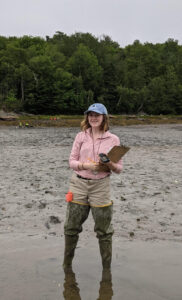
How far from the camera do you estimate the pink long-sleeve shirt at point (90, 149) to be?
15.5 feet

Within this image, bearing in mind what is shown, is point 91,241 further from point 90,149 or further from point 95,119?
point 95,119

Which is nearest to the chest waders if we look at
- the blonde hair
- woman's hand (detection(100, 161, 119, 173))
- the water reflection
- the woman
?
the woman

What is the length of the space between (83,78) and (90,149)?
98.5m

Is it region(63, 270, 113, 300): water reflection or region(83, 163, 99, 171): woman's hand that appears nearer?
region(63, 270, 113, 300): water reflection

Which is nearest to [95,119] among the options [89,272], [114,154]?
[114,154]

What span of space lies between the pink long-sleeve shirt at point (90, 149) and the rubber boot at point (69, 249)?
3.22 feet

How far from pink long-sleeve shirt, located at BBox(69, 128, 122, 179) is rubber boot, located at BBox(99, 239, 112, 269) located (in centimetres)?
98

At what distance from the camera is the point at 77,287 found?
182 inches

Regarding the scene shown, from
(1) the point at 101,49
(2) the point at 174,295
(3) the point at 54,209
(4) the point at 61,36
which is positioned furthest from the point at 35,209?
(4) the point at 61,36

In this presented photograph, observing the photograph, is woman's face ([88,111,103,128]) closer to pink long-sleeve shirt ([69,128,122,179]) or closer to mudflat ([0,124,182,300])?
pink long-sleeve shirt ([69,128,122,179])

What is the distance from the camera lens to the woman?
4.75 meters

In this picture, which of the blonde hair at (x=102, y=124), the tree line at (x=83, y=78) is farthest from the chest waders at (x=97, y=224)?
the tree line at (x=83, y=78)

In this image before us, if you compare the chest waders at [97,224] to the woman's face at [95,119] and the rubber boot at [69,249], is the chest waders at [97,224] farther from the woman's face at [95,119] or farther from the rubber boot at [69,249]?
the woman's face at [95,119]

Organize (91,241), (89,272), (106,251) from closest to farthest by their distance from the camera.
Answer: (106,251)
(89,272)
(91,241)
